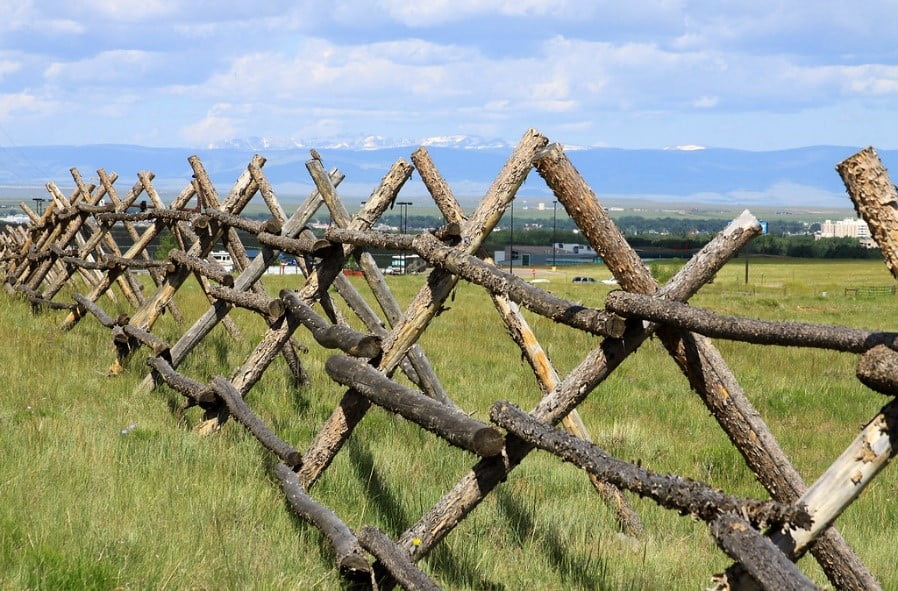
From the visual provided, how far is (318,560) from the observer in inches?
192

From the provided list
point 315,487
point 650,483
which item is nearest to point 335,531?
point 315,487

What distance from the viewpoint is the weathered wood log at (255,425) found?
601 cm

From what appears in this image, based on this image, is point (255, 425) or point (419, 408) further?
point (255, 425)

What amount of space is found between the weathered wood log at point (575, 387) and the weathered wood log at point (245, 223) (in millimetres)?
4147

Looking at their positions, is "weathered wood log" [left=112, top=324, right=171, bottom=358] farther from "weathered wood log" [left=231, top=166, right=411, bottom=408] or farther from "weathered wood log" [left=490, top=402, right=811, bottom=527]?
"weathered wood log" [left=490, top=402, right=811, bottom=527]

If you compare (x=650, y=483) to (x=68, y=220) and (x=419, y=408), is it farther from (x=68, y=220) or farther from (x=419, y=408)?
(x=68, y=220)

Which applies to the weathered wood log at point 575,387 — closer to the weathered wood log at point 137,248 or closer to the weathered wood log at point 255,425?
the weathered wood log at point 255,425

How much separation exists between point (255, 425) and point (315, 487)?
948 millimetres

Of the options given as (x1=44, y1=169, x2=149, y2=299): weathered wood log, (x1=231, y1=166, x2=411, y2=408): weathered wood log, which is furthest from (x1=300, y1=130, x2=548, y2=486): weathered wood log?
(x1=44, y1=169, x2=149, y2=299): weathered wood log

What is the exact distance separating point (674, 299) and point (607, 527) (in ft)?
6.66

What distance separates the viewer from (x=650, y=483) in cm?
368

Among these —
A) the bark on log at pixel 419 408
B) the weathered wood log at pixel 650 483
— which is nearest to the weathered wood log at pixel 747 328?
the weathered wood log at pixel 650 483

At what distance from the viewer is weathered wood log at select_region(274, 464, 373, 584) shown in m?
4.61

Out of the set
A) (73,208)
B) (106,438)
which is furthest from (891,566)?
(73,208)
